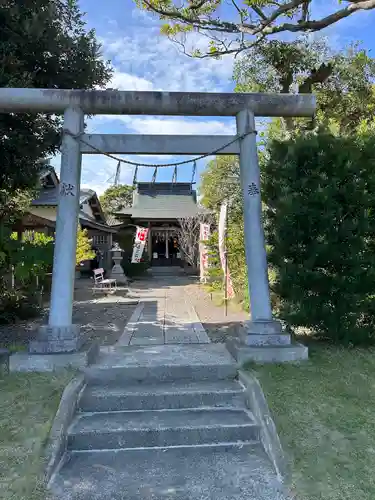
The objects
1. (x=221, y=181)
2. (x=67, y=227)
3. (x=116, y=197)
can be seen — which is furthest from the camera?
(x=116, y=197)

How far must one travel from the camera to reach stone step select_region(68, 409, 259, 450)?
10.8 ft

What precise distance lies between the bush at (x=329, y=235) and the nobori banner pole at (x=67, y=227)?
8.85 ft

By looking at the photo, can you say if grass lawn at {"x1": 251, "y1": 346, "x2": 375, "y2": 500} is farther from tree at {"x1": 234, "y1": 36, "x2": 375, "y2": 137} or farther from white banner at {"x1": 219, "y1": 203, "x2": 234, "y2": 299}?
tree at {"x1": 234, "y1": 36, "x2": 375, "y2": 137}

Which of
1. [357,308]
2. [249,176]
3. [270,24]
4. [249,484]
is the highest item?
[270,24]

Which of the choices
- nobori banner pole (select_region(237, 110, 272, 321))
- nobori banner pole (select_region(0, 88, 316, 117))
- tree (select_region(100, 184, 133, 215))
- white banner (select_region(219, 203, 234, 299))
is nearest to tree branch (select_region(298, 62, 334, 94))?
white banner (select_region(219, 203, 234, 299))

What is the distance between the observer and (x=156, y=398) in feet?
12.3

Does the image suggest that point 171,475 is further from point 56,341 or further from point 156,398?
point 56,341

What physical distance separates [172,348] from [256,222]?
208 centimetres

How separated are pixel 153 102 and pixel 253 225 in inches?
82.6

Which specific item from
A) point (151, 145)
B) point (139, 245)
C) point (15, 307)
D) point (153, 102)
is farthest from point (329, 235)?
point (139, 245)

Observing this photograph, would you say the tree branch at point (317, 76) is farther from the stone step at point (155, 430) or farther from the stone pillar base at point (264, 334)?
the stone step at point (155, 430)

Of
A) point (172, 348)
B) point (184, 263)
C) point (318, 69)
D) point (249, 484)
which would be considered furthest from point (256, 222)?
point (184, 263)

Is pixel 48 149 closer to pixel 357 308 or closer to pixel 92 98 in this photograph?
pixel 92 98

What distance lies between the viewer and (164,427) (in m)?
3.37
